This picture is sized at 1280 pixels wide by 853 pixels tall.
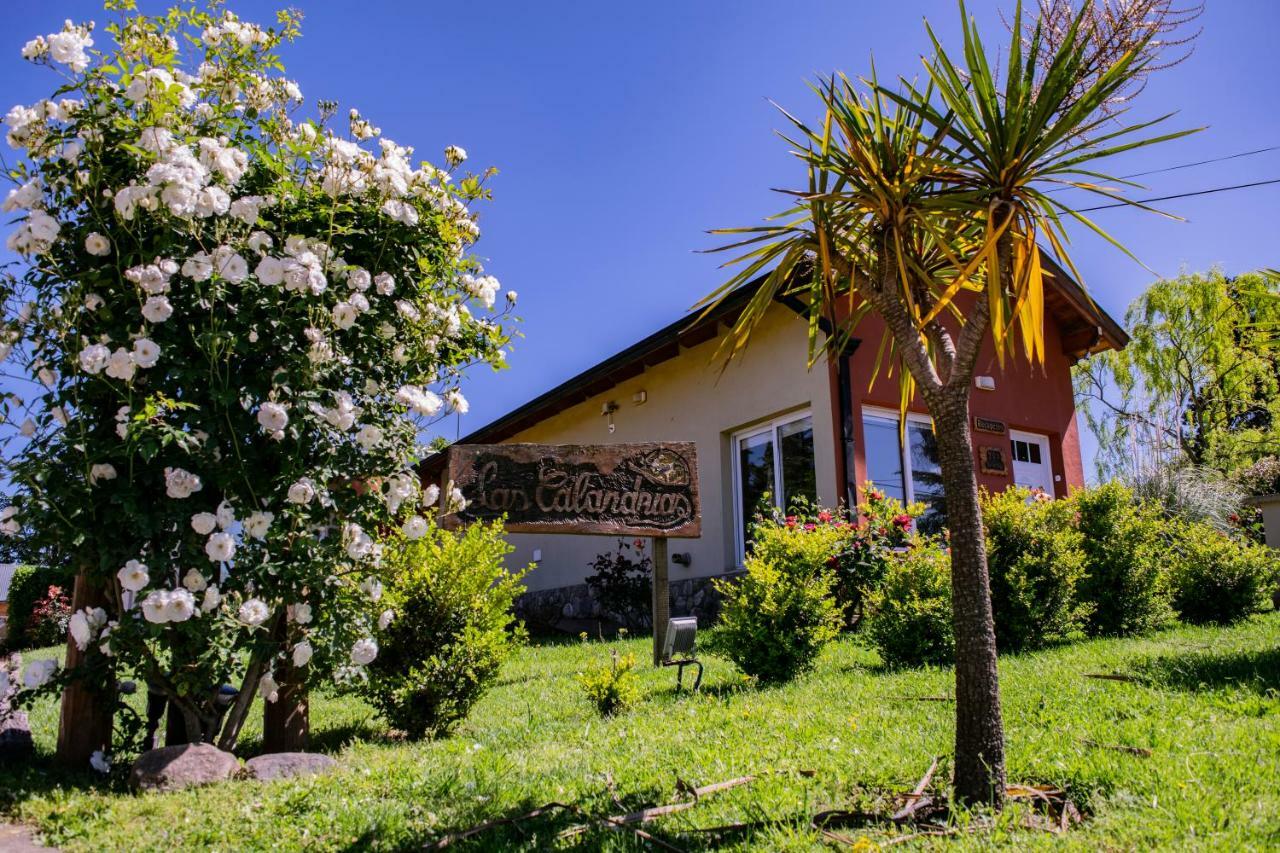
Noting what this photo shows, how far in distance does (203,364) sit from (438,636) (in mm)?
2081

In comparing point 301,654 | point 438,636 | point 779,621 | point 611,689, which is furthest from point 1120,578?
point 301,654

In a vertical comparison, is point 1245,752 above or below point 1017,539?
below

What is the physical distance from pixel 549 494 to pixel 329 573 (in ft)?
10.7

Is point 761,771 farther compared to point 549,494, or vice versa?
point 549,494

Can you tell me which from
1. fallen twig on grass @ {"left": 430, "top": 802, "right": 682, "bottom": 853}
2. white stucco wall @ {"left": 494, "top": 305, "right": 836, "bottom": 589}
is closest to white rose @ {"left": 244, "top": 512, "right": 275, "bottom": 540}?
fallen twig on grass @ {"left": 430, "top": 802, "right": 682, "bottom": 853}

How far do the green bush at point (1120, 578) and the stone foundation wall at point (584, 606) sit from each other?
3963 mm

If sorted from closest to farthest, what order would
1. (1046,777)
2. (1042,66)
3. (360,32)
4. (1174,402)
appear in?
1. (1046,777)
2. (1042,66)
3. (360,32)
4. (1174,402)

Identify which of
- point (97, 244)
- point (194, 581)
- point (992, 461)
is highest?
point (97, 244)

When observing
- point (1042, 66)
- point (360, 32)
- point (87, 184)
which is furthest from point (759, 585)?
point (360, 32)

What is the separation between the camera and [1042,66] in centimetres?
424

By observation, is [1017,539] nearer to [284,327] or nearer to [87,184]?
[284,327]

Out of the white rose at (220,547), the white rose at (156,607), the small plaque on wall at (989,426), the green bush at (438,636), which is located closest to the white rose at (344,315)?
the white rose at (220,547)

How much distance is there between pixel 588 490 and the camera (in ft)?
25.7

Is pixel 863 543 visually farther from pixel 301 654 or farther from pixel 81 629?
pixel 81 629
